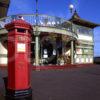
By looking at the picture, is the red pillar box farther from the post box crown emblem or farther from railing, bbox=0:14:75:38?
railing, bbox=0:14:75:38

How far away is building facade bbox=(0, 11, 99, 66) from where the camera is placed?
76.0 ft

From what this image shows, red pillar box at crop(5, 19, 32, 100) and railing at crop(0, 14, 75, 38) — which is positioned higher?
railing at crop(0, 14, 75, 38)

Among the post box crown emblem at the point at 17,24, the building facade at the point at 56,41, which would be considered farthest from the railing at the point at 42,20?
the post box crown emblem at the point at 17,24

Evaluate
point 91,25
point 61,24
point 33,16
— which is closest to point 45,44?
point 61,24

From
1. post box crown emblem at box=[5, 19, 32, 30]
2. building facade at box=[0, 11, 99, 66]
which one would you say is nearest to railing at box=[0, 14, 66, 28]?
building facade at box=[0, 11, 99, 66]

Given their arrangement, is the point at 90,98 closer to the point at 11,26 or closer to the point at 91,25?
the point at 11,26

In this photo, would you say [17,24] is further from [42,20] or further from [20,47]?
[42,20]

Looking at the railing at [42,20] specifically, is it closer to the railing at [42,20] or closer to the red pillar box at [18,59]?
the railing at [42,20]

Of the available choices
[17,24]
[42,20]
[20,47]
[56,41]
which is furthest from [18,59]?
[56,41]

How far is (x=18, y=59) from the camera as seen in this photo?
7.04 m

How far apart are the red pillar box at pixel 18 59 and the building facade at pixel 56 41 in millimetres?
13021

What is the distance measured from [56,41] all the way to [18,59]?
21.7 meters

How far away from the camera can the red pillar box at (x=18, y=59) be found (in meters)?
7.00

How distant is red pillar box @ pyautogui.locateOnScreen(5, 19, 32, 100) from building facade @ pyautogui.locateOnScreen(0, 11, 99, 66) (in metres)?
13.0
